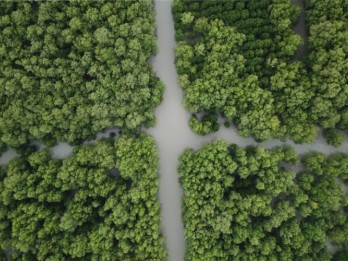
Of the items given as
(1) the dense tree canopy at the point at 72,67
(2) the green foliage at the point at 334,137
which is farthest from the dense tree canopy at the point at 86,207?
(2) the green foliage at the point at 334,137

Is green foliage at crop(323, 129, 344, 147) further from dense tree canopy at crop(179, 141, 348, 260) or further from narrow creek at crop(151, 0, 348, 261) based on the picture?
dense tree canopy at crop(179, 141, 348, 260)

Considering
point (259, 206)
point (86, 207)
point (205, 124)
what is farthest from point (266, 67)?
point (86, 207)

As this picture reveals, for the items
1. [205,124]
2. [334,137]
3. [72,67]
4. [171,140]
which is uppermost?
[72,67]

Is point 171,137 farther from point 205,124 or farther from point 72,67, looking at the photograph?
point 72,67

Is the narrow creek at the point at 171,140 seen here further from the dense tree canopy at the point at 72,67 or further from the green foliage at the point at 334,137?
the dense tree canopy at the point at 72,67

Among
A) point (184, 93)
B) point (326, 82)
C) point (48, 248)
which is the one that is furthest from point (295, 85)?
point (48, 248)

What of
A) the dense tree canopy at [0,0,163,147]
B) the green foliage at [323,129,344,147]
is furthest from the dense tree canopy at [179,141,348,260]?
the dense tree canopy at [0,0,163,147]

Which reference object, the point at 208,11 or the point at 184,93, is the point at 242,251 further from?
the point at 208,11
